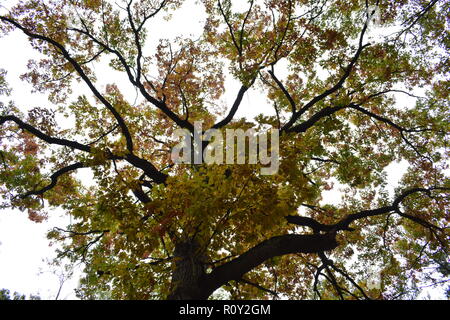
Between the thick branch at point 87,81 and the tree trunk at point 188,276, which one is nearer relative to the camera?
the tree trunk at point 188,276

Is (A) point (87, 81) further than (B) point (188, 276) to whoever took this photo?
Yes

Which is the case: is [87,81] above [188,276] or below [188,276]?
above

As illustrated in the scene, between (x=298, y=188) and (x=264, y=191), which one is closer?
(x=264, y=191)

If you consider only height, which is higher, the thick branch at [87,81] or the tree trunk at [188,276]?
the thick branch at [87,81]

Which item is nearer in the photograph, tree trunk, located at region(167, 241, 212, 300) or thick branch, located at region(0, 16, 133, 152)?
tree trunk, located at region(167, 241, 212, 300)

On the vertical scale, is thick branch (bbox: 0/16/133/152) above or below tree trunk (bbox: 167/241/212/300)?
above

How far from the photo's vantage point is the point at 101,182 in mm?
3387
